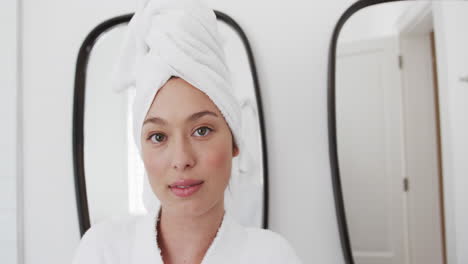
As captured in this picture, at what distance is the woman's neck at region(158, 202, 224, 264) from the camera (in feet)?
1.83

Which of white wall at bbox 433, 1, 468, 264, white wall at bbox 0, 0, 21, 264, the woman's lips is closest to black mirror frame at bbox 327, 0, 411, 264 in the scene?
white wall at bbox 433, 1, 468, 264

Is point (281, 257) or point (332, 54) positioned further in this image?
point (332, 54)

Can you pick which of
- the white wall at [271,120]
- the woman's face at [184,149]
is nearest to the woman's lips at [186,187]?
the woman's face at [184,149]

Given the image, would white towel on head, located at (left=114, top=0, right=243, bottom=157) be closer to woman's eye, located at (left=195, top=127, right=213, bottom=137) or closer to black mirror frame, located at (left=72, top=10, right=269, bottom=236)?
woman's eye, located at (left=195, top=127, right=213, bottom=137)

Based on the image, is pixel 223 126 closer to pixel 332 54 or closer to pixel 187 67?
pixel 187 67

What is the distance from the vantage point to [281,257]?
0.59m

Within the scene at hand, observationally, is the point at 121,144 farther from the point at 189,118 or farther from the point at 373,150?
the point at 373,150

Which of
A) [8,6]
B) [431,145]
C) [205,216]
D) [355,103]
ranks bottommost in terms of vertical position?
[205,216]

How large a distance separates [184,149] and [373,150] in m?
0.48

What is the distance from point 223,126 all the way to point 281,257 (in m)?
0.26

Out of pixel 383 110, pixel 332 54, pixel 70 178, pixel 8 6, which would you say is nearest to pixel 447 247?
pixel 383 110

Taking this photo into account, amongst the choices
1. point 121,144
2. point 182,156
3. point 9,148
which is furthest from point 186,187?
point 9,148

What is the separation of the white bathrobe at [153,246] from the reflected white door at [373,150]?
0.85 feet

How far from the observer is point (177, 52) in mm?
505
